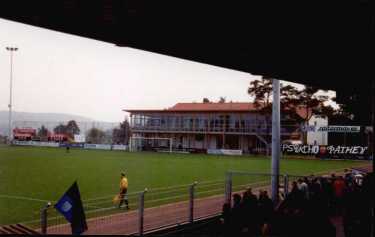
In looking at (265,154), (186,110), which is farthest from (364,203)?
(186,110)

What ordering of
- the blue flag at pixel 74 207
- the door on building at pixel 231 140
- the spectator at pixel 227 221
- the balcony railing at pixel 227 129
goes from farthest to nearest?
the door on building at pixel 231 140 < the balcony railing at pixel 227 129 < the spectator at pixel 227 221 < the blue flag at pixel 74 207

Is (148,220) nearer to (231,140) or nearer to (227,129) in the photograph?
(227,129)

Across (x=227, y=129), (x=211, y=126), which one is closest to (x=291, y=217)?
(x=227, y=129)

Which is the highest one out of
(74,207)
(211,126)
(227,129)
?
(211,126)

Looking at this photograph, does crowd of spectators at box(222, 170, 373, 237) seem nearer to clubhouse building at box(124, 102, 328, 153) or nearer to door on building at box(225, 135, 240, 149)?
clubhouse building at box(124, 102, 328, 153)

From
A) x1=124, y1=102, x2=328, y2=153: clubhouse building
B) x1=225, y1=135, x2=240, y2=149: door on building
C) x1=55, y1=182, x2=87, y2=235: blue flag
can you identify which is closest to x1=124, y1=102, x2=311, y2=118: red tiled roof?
x1=124, y1=102, x2=328, y2=153: clubhouse building

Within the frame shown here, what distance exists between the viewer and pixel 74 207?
936 cm

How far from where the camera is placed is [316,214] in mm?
7910

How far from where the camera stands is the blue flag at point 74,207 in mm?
9055

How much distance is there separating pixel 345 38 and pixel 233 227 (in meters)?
4.01

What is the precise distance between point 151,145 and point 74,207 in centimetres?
6795

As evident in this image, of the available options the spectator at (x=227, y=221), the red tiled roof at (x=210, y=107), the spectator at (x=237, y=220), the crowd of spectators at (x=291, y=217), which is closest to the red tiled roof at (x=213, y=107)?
the red tiled roof at (x=210, y=107)

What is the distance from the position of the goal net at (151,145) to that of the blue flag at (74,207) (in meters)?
58.9

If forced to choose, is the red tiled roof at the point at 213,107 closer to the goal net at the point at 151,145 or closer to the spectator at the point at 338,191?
the goal net at the point at 151,145
